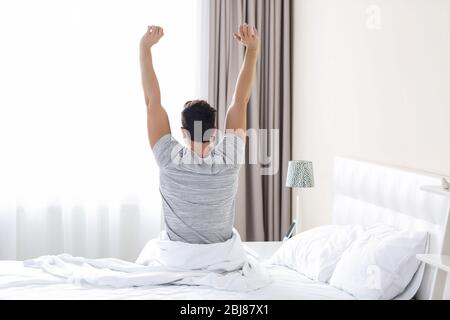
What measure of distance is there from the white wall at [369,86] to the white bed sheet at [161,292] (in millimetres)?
737

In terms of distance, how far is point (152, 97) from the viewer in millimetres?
3062

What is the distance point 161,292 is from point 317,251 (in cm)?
81

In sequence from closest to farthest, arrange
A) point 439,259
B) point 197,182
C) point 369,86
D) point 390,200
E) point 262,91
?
1. point 439,259
2. point 197,182
3. point 390,200
4. point 369,86
5. point 262,91

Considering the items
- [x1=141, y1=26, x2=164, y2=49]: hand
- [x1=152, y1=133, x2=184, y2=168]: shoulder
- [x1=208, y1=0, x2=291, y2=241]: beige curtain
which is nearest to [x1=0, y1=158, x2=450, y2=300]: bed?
[x1=152, y1=133, x2=184, y2=168]: shoulder


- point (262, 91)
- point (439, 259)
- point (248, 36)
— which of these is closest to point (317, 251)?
point (439, 259)

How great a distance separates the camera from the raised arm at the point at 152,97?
305 cm

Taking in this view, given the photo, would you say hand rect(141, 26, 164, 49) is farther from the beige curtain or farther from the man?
the beige curtain

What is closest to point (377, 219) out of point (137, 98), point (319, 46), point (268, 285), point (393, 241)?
point (393, 241)

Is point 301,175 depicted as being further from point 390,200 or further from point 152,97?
point 152,97

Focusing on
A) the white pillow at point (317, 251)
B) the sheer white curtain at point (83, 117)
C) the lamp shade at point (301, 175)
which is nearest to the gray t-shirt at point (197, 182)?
the white pillow at point (317, 251)

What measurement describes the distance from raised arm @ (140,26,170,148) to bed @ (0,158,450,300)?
0.64 metres

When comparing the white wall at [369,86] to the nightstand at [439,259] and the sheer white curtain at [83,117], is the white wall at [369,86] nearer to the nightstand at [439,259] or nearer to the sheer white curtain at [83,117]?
the nightstand at [439,259]

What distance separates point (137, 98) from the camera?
496 cm

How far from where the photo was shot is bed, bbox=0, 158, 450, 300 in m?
2.86
